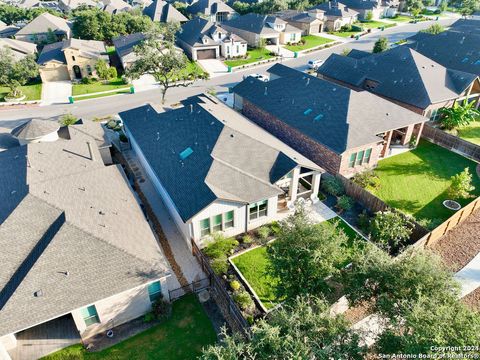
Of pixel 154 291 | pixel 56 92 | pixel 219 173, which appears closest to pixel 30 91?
pixel 56 92

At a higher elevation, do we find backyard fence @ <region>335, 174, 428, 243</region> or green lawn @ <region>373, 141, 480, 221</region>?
backyard fence @ <region>335, 174, 428, 243</region>

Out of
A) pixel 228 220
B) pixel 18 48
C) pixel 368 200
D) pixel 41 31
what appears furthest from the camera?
pixel 41 31

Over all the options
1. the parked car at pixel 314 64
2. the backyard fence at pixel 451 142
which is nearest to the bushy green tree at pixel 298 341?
the backyard fence at pixel 451 142

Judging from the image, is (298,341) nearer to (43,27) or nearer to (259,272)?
(259,272)

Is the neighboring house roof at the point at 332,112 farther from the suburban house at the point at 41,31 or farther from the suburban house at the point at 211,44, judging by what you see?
the suburban house at the point at 41,31

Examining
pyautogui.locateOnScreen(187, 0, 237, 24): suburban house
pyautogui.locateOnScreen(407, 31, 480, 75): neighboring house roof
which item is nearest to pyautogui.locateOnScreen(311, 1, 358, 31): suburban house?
pyautogui.locateOnScreen(187, 0, 237, 24): suburban house

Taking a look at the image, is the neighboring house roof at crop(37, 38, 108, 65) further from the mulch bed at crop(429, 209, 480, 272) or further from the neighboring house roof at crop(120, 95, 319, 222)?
the mulch bed at crop(429, 209, 480, 272)
